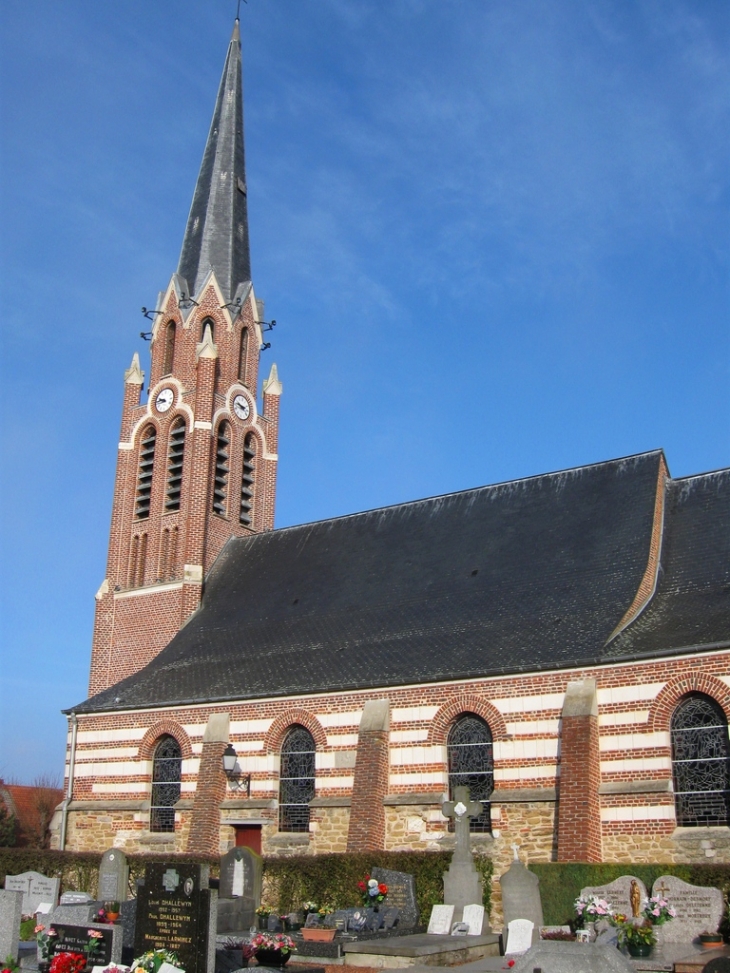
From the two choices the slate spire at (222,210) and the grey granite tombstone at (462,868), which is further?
the slate spire at (222,210)

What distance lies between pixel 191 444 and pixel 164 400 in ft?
7.93

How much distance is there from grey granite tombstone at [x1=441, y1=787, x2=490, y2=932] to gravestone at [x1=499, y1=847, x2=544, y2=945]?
634 millimetres

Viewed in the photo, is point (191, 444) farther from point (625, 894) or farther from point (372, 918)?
point (625, 894)

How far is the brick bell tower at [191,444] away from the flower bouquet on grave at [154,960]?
1736cm

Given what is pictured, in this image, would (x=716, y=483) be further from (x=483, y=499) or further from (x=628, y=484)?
(x=483, y=499)

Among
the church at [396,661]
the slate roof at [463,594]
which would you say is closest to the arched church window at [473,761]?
the church at [396,661]

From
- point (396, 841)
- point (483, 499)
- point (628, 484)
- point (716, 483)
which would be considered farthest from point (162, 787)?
point (716, 483)

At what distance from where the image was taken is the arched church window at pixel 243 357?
110ft

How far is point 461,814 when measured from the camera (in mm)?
17938

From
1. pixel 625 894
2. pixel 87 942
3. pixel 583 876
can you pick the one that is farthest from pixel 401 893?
pixel 87 942

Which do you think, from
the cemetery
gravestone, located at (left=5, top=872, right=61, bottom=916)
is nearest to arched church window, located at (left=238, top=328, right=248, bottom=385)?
the cemetery

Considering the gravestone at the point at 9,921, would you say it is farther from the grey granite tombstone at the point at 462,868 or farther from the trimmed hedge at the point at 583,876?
the trimmed hedge at the point at 583,876

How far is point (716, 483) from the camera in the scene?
22875 mm

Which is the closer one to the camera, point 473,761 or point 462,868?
point 462,868
